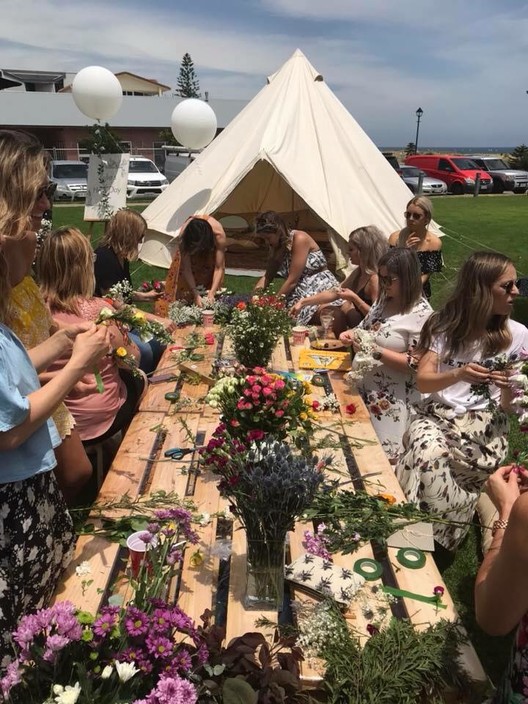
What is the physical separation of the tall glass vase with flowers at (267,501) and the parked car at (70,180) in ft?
67.0

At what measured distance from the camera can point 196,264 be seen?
19.8 ft

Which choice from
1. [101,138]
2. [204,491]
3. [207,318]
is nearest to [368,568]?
[204,491]

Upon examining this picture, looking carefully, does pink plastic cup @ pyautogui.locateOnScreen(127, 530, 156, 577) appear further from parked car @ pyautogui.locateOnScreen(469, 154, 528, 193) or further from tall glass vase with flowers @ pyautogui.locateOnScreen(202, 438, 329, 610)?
parked car @ pyautogui.locateOnScreen(469, 154, 528, 193)

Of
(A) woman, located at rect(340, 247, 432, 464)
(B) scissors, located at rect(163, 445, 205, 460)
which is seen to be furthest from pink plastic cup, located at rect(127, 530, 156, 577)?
(A) woman, located at rect(340, 247, 432, 464)

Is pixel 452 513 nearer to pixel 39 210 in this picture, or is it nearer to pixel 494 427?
pixel 494 427

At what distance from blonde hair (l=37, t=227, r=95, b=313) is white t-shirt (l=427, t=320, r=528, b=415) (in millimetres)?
2084

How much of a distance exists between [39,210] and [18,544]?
3.72 ft

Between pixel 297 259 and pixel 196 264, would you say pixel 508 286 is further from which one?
pixel 196 264

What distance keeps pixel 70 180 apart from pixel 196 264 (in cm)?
1804

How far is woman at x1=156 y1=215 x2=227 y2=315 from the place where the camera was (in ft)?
19.1

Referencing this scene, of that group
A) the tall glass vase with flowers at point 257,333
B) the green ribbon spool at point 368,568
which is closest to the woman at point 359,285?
the tall glass vase with flowers at point 257,333

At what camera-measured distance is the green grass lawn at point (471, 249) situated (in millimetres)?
2921

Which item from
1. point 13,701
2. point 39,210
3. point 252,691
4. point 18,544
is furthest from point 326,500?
point 39,210

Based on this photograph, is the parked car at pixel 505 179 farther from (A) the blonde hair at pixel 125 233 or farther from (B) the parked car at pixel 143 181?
(A) the blonde hair at pixel 125 233
